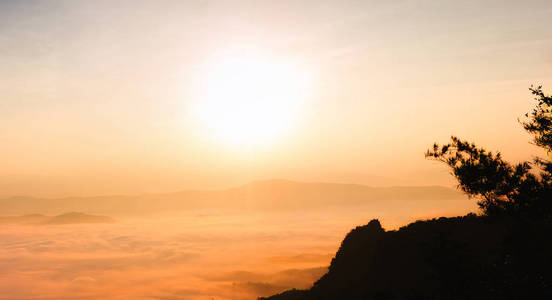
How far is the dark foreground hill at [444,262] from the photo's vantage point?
24.1 meters

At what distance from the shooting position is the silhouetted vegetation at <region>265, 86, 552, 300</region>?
80.8 feet

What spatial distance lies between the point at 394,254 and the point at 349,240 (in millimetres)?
8807

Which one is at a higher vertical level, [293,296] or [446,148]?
[446,148]

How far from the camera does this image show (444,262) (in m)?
25.4

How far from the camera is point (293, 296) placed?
48562mm

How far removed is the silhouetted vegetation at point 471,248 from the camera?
80.8 ft

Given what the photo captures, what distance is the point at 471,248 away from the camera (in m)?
34.6

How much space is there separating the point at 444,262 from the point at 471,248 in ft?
37.1

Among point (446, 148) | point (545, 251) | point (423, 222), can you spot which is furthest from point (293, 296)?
point (545, 251)

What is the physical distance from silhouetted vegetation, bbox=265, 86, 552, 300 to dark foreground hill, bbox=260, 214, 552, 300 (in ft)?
0.19

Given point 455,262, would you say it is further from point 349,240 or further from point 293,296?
point 293,296

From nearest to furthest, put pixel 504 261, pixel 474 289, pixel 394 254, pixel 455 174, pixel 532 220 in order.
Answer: pixel 474 289, pixel 504 261, pixel 532 220, pixel 455 174, pixel 394 254

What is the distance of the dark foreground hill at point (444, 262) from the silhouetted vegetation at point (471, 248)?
58 mm

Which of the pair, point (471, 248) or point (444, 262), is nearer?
point (444, 262)
